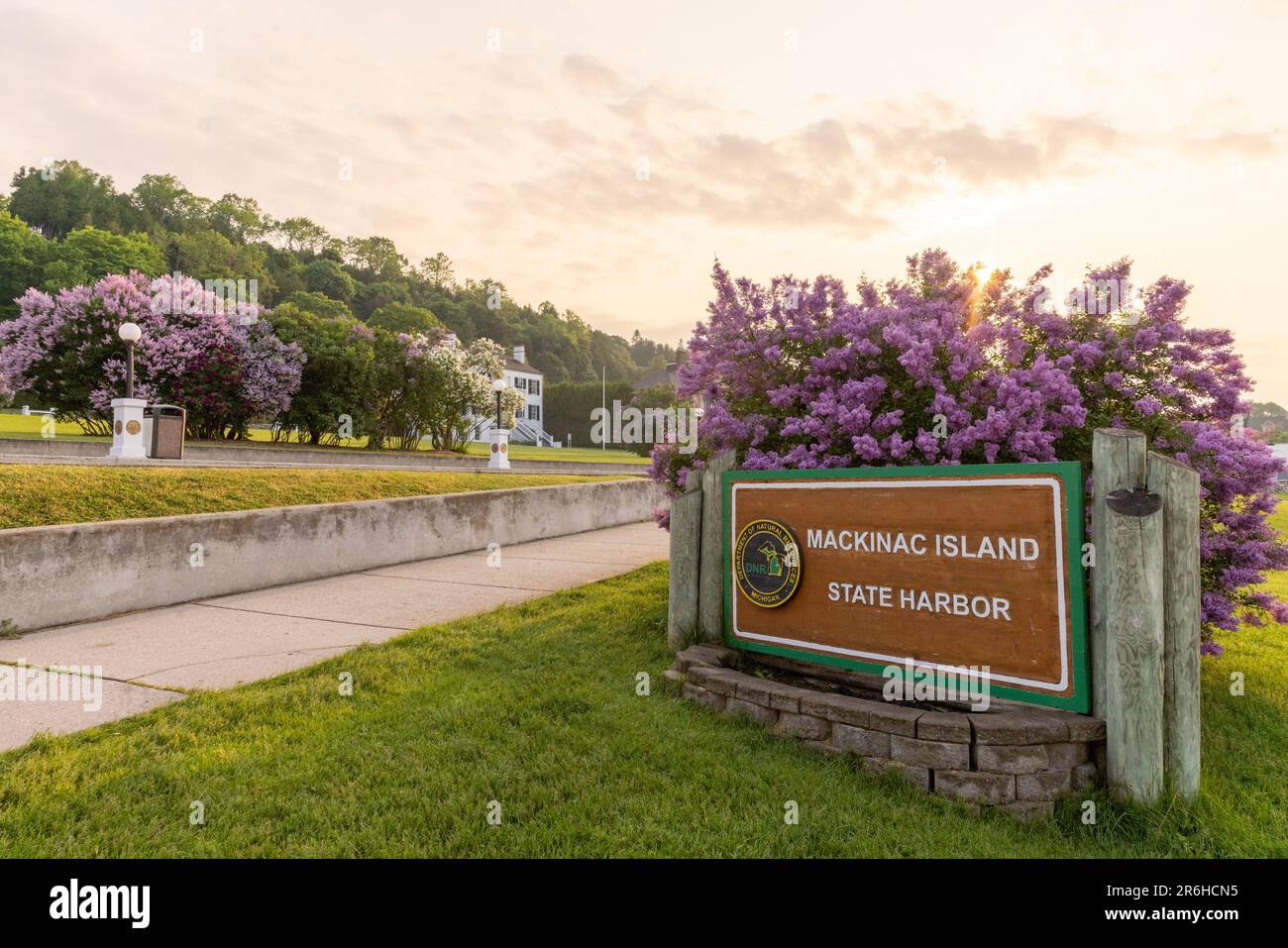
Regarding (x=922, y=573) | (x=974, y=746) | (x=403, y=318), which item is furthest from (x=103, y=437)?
(x=403, y=318)

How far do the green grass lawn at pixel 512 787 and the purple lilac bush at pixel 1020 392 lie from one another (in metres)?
1.35

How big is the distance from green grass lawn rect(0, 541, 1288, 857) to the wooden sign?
0.60 m

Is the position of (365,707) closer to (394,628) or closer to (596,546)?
(394,628)

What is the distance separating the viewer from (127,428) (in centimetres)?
1374

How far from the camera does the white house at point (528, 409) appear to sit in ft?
217

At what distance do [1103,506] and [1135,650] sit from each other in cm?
61

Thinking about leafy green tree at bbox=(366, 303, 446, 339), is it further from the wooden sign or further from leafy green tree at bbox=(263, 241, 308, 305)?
the wooden sign

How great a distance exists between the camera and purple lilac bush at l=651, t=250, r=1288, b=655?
4.29 metres

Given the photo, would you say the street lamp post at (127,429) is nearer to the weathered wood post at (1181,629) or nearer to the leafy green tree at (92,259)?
the weathered wood post at (1181,629)

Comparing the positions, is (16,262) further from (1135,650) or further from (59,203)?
(1135,650)

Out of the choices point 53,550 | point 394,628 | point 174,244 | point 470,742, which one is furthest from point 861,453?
point 174,244

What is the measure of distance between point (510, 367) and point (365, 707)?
257ft

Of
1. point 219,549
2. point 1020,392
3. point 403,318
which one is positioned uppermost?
point 403,318
